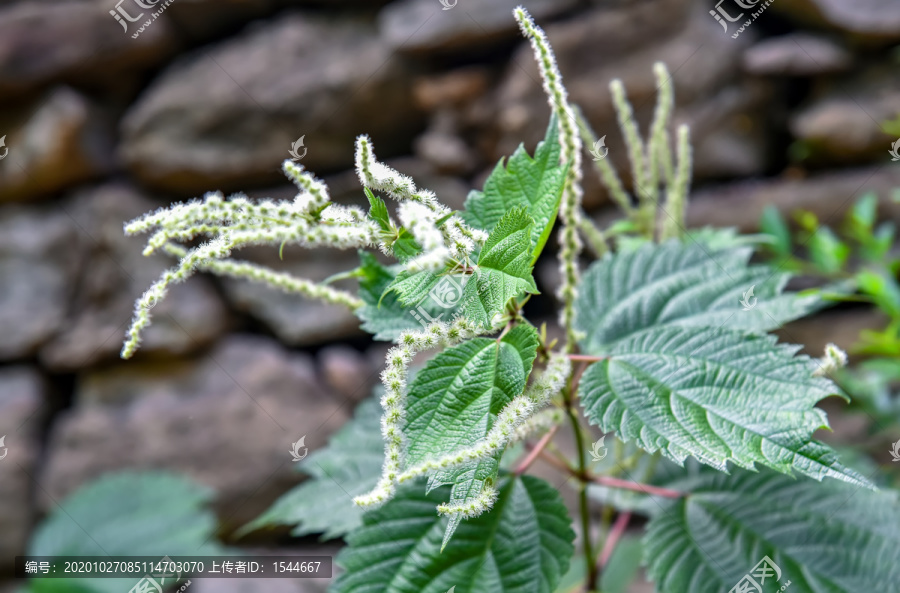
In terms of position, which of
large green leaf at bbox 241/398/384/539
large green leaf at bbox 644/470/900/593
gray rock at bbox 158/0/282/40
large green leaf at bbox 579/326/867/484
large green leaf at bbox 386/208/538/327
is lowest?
large green leaf at bbox 644/470/900/593

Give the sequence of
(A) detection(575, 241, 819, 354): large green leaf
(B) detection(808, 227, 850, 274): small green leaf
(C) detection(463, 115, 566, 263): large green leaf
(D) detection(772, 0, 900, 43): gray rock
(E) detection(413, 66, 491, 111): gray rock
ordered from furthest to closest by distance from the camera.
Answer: (E) detection(413, 66, 491, 111): gray rock < (D) detection(772, 0, 900, 43): gray rock < (B) detection(808, 227, 850, 274): small green leaf < (A) detection(575, 241, 819, 354): large green leaf < (C) detection(463, 115, 566, 263): large green leaf

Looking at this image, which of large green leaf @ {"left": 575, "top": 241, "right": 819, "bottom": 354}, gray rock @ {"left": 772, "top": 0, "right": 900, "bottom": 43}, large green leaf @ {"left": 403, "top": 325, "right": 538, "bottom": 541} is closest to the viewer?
large green leaf @ {"left": 403, "top": 325, "right": 538, "bottom": 541}

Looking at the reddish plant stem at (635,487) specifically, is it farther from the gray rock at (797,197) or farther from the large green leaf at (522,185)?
the gray rock at (797,197)

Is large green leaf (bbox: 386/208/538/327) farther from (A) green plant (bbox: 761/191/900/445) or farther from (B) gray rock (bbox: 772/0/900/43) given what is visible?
(B) gray rock (bbox: 772/0/900/43)

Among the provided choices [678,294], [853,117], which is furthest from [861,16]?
[678,294]

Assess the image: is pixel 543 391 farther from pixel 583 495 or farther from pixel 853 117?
pixel 853 117

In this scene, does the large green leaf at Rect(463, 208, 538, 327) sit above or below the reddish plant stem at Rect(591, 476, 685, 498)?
above

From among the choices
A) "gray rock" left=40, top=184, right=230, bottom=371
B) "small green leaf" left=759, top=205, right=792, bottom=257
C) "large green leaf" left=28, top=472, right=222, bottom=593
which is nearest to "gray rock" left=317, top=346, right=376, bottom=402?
"gray rock" left=40, top=184, right=230, bottom=371
